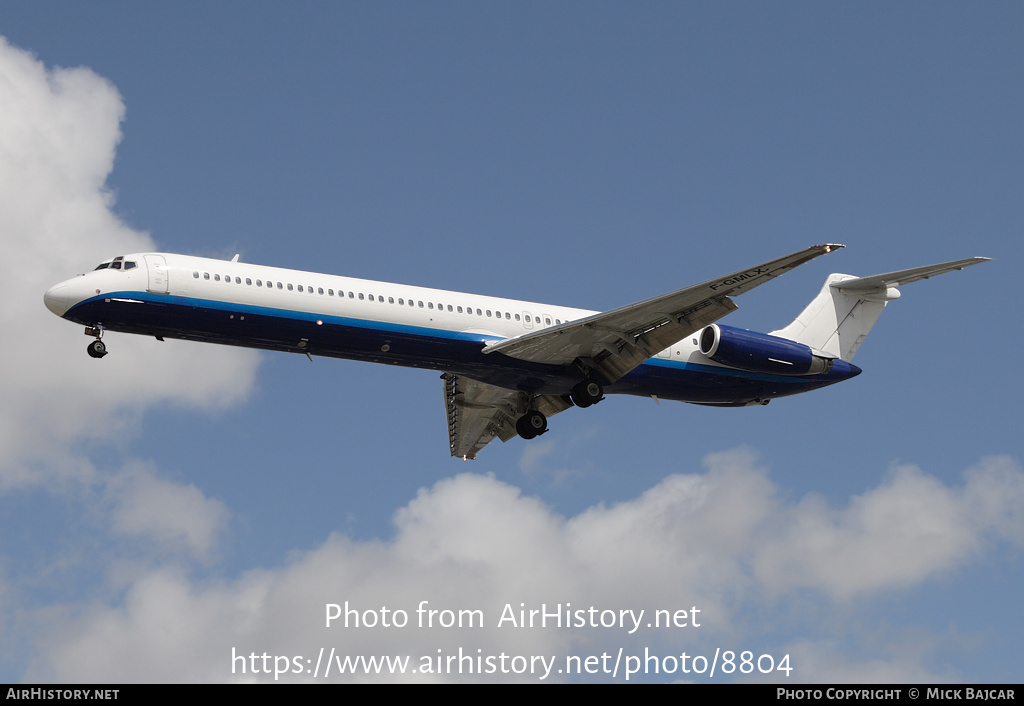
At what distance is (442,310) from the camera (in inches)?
1055

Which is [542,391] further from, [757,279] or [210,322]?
[210,322]

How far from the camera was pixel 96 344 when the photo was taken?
24.6 m

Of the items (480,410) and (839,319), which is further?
(480,410)

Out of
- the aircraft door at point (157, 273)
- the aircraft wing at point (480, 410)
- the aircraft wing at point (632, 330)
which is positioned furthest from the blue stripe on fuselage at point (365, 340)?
the aircraft wing at point (480, 410)

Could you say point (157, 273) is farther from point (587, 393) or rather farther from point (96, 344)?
point (587, 393)

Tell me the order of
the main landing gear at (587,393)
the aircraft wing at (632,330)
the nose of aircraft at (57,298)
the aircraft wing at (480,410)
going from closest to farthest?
the nose of aircraft at (57,298), the aircraft wing at (632,330), the main landing gear at (587,393), the aircraft wing at (480,410)

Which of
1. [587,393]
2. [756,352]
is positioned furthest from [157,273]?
[756,352]

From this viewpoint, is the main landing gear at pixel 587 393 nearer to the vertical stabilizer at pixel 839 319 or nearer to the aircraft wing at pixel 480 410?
the aircraft wing at pixel 480 410

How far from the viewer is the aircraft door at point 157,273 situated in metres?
24.6

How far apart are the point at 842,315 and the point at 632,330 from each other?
8.60 metres

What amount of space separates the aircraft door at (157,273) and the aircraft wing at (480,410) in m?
9.39

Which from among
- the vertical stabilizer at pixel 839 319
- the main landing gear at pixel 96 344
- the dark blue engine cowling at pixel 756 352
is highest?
the vertical stabilizer at pixel 839 319

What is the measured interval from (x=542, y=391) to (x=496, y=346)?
3.44 metres
